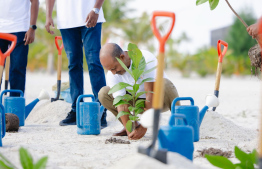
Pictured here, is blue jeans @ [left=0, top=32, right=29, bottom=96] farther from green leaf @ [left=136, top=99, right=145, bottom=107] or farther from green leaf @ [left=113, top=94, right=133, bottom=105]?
green leaf @ [left=136, top=99, right=145, bottom=107]

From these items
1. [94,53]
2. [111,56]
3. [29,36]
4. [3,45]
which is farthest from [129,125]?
[3,45]

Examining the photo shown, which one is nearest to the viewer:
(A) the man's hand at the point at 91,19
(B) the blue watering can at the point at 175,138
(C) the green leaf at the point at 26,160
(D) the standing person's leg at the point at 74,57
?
(C) the green leaf at the point at 26,160

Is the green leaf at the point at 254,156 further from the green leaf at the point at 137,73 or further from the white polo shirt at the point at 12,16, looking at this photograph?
the white polo shirt at the point at 12,16

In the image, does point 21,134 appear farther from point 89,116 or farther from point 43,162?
point 43,162

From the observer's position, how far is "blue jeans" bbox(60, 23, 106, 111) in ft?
10.6

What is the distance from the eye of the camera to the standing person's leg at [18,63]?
359 centimetres

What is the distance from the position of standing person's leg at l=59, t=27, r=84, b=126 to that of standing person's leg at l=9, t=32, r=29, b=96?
506 millimetres

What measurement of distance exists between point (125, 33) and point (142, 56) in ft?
83.7

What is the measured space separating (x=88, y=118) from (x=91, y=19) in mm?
900

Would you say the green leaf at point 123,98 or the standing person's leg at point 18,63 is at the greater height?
the standing person's leg at point 18,63

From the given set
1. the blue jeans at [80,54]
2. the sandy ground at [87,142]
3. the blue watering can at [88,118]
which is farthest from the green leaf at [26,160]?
the blue jeans at [80,54]

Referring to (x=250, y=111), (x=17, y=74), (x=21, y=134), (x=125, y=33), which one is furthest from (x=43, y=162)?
(x=125, y=33)

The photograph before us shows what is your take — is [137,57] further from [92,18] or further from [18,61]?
[18,61]

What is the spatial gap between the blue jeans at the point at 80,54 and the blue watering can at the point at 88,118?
367mm
